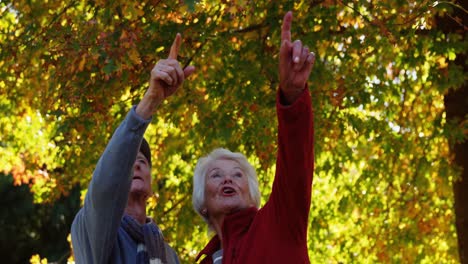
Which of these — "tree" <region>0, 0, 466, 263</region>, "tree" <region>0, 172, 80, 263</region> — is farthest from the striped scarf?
"tree" <region>0, 172, 80, 263</region>

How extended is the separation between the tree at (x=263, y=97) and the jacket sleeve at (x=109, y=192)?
11.3ft

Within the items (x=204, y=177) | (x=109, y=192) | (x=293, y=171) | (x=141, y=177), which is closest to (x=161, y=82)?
(x=109, y=192)

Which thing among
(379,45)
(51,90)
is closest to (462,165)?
(379,45)

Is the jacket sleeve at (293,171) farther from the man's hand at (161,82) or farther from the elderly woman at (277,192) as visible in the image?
the man's hand at (161,82)

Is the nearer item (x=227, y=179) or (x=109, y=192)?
(x=109, y=192)

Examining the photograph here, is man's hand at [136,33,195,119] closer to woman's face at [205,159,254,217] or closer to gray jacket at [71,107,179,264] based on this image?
gray jacket at [71,107,179,264]

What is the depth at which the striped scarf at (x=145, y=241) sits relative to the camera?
385cm

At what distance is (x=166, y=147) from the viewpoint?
34.4 ft

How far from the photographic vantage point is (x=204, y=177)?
14.9ft

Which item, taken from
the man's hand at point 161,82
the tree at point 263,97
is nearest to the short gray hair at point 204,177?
the man's hand at point 161,82

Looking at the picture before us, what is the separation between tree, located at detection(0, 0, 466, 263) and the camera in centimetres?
820

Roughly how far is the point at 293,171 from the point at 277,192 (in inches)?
6.9

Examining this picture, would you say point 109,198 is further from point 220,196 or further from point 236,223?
point 220,196

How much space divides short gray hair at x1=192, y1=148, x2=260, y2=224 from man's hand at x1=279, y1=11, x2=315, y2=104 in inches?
46.1
